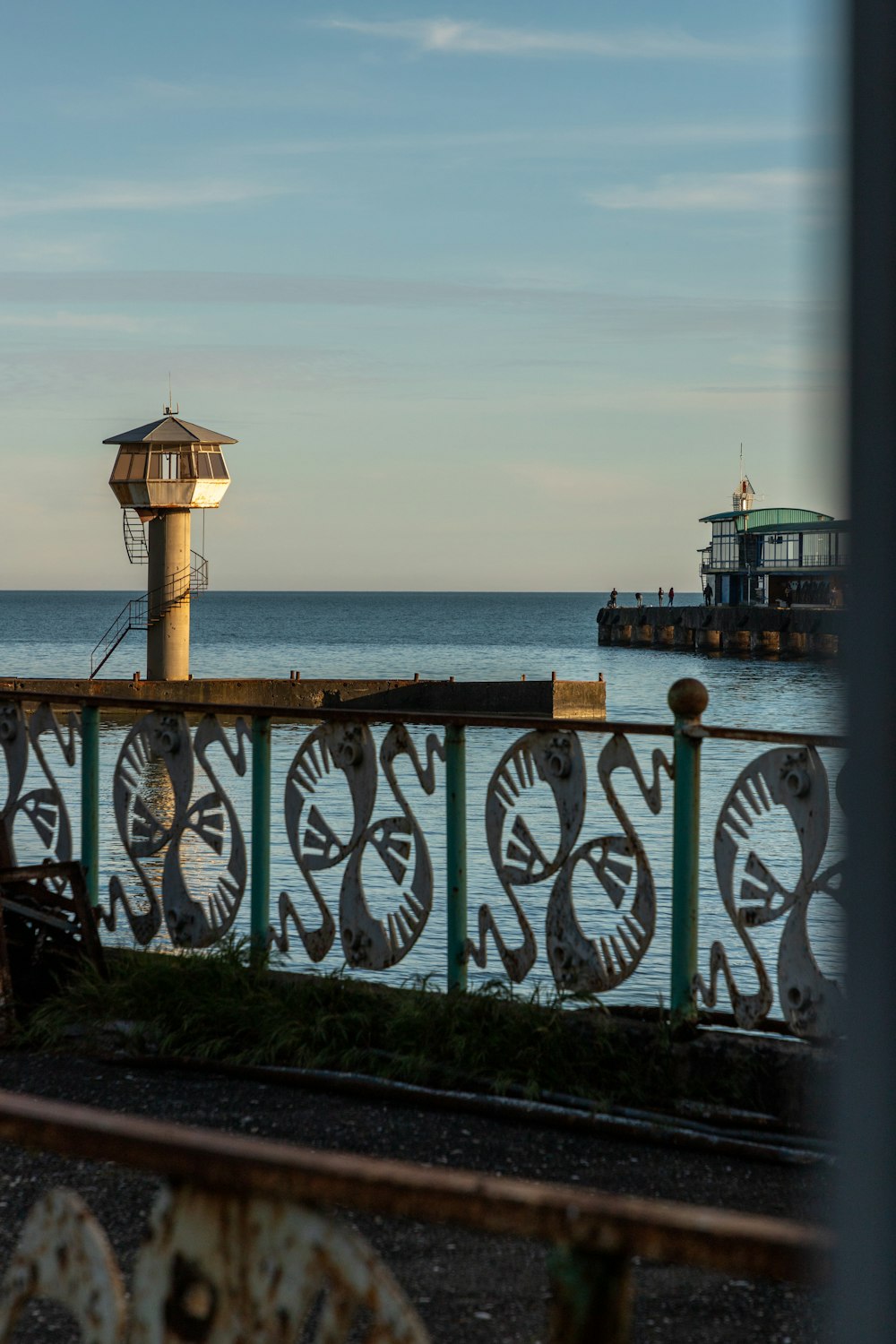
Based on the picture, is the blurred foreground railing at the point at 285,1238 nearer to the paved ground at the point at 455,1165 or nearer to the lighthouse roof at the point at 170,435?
the paved ground at the point at 455,1165

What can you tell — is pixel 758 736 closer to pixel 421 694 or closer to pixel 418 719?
pixel 418 719

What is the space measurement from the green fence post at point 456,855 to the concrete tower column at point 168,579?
36.4 m

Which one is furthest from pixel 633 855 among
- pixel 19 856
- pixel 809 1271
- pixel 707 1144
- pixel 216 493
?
pixel 216 493

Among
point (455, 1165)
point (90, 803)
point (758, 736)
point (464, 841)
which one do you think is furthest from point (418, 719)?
point (455, 1165)

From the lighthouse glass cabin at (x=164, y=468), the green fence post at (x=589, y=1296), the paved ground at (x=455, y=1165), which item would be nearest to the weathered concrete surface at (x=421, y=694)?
the lighthouse glass cabin at (x=164, y=468)

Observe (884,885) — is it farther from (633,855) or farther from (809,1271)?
(633,855)

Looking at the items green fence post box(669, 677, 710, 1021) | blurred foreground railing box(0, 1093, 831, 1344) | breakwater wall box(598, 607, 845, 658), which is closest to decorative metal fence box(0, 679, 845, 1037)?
green fence post box(669, 677, 710, 1021)

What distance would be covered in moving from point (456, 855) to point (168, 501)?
36463 mm

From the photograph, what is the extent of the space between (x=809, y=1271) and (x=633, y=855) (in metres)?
4.14

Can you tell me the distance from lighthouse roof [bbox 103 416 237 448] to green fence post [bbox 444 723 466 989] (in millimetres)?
36527

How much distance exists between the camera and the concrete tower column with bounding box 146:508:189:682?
4100 cm

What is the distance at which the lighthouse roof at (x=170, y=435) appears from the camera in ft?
133

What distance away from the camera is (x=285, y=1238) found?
1.52 m

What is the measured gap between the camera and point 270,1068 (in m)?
4.87
